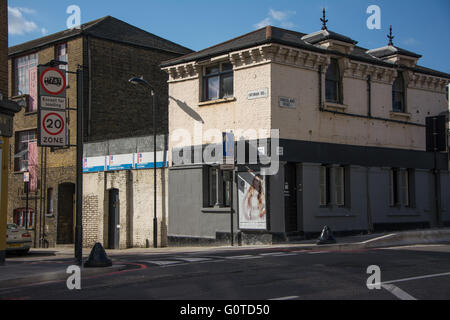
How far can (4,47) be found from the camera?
52.7ft

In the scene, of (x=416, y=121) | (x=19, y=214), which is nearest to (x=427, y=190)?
(x=416, y=121)

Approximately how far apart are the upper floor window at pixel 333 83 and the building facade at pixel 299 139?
41 millimetres

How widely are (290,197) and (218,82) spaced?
18.2 ft

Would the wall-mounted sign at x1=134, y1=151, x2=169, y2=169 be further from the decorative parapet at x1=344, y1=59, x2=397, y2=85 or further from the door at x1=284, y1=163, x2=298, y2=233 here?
the decorative parapet at x1=344, y1=59, x2=397, y2=85

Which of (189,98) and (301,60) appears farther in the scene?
(189,98)

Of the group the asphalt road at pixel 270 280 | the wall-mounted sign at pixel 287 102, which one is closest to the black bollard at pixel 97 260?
the asphalt road at pixel 270 280

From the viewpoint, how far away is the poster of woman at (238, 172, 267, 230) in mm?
20062

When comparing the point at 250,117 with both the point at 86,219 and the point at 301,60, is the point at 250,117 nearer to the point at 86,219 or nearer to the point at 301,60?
the point at 301,60

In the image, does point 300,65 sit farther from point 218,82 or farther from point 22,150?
point 22,150

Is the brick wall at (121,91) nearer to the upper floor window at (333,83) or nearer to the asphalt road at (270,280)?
the upper floor window at (333,83)

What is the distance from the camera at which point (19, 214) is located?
105 feet

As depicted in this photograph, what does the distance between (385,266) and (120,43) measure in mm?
22110

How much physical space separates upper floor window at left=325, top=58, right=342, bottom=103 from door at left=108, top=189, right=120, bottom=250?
11.0m

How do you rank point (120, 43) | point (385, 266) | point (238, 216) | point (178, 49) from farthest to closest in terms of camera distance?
point (178, 49) < point (120, 43) < point (238, 216) < point (385, 266)
